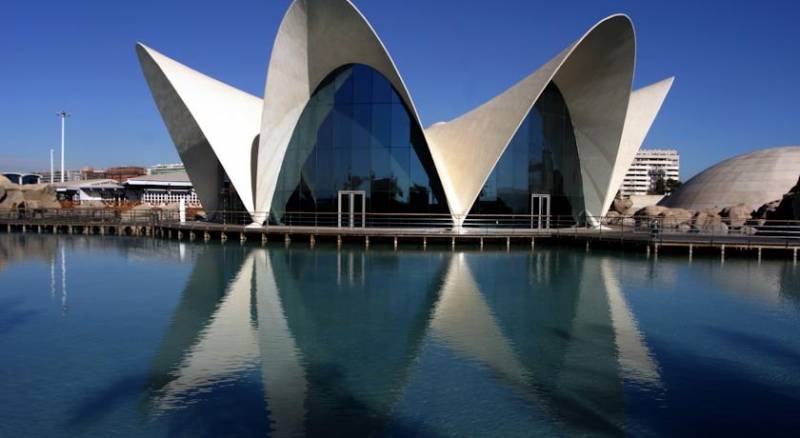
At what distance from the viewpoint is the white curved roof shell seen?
82.6 feet

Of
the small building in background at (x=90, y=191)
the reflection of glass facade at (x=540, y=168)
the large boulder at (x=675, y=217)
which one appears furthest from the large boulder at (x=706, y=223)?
the small building in background at (x=90, y=191)

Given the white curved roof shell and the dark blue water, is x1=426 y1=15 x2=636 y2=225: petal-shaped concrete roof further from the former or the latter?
the dark blue water

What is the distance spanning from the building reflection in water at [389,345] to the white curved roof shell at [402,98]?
11067mm

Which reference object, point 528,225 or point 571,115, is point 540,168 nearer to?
point 528,225

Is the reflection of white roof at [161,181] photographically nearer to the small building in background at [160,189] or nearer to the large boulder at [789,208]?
the small building in background at [160,189]

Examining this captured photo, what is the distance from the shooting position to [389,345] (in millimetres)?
9047

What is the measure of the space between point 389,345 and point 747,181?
4629cm

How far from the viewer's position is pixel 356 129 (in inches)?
1070

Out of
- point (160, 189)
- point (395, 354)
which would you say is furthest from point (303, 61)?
point (160, 189)

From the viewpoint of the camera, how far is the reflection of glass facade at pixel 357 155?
26484 mm

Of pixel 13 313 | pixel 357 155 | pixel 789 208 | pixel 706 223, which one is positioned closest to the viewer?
pixel 13 313

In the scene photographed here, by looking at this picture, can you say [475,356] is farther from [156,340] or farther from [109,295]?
[109,295]

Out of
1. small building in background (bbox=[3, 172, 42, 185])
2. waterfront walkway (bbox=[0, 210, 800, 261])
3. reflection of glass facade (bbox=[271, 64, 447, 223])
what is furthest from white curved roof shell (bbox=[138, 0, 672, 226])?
small building in background (bbox=[3, 172, 42, 185])

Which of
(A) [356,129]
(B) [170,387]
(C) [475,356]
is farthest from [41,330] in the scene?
(A) [356,129]
